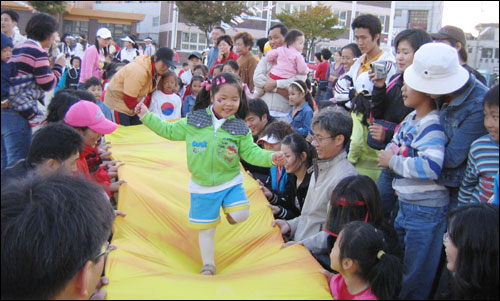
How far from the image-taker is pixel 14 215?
4.73 ft

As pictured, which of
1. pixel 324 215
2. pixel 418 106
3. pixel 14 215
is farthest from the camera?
pixel 324 215

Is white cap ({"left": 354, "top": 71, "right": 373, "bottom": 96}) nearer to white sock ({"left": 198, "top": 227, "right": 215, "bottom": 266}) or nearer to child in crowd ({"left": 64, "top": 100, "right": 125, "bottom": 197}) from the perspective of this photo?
white sock ({"left": 198, "top": 227, "right": 215, "bottom": 266})

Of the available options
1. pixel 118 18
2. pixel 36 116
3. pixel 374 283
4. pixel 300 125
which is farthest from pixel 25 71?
pixel 118 18

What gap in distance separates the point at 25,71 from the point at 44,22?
25.1 inches

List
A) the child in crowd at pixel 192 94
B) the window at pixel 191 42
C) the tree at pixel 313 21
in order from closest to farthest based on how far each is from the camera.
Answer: the child in crowd at pixel 192 94 < the tree at pixel 313 21 < the window at pixel 191 42

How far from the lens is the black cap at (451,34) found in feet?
12.1

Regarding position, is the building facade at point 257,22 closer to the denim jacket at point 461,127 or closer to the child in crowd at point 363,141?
the child in crowd at point 363,141

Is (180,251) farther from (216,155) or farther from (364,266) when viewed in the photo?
(364,266)

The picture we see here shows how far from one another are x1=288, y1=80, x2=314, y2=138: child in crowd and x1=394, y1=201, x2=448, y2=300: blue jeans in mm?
2519

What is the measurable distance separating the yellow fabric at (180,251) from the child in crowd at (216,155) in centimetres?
26

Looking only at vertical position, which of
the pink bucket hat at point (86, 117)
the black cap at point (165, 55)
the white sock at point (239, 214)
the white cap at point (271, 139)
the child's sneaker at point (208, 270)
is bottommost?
the child's sneaker at point (208, 270)

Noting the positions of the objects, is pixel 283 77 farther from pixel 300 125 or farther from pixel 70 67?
pixel 70 67

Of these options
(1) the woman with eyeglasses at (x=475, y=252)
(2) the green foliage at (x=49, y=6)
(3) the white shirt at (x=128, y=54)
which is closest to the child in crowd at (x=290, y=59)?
(1) the woman with eyeglasses at (x=475, y=252)

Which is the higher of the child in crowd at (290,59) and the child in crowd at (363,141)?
the child in crowd at (290,59)
